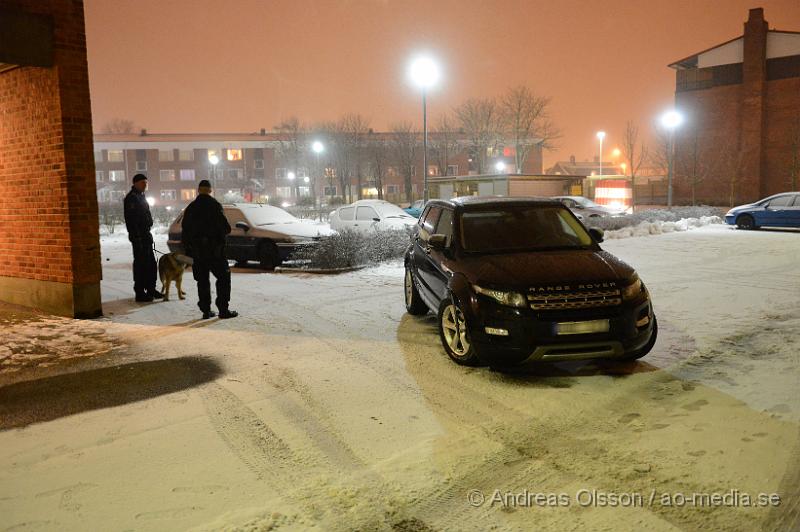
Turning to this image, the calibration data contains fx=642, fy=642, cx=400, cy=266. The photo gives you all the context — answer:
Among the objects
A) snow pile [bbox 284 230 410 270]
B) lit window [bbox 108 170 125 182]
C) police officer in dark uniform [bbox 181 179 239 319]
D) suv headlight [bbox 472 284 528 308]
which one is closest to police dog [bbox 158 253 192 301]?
police officer in dark uniform [bbox 181 179 239 319]

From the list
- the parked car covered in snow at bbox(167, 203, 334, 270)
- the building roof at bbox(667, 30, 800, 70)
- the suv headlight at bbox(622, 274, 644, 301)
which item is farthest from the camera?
the building roof at bbox(667, 30, 800, 70)

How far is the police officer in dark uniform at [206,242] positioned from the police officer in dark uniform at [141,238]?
182 centimetres

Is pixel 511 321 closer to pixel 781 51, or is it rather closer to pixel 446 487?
pixel 446 487

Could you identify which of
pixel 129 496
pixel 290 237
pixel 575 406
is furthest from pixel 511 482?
pixel 290 237

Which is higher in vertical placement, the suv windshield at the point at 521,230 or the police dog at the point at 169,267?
the suv windshield at the point at 521,230

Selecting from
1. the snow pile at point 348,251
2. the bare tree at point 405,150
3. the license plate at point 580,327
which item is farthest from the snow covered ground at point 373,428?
the bare tree at point 405,150

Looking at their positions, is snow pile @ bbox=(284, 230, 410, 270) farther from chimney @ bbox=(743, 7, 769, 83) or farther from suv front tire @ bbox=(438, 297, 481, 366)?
chimney @ bbox=(743, 7, 769, 83)

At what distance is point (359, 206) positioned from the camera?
1850cm

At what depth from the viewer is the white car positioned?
57.1ft

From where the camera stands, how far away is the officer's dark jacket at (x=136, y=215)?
397 inches

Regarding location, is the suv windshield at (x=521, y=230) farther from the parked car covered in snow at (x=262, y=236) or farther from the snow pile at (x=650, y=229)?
the snow pile at (x=650, y=229)

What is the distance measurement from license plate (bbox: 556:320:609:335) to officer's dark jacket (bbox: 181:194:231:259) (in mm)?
5104

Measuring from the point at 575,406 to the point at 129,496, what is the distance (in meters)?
3.32

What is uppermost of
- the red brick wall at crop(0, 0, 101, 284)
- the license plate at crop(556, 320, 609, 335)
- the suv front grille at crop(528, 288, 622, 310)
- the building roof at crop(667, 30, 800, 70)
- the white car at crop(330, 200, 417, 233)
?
the building roof at crop(667, 30, 800, 70)
